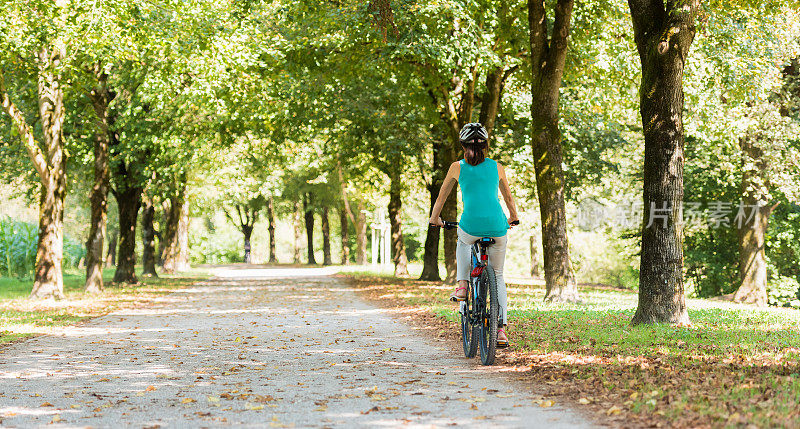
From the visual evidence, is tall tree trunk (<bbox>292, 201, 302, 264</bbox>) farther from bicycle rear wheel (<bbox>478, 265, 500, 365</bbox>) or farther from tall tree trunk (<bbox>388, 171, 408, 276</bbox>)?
bicycle rear wheel (<bbox>478, 265, 500, 365</bbox>)

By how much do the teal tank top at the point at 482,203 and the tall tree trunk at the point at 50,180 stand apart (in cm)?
1385

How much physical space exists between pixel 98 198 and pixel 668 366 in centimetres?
1899

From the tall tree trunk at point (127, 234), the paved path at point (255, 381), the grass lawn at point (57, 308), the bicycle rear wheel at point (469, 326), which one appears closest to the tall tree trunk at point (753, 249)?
the paved path at point (255, 381)

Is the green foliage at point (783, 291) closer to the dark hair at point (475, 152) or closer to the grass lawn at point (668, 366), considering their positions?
the grass lawn at point (668, 366)

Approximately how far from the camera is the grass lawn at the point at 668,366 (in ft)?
16.5

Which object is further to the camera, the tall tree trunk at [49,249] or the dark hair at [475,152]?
the tall tree trunk at [49,249]

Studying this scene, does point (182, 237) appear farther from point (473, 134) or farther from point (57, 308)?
point (473, 134)

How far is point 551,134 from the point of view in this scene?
15.3 m

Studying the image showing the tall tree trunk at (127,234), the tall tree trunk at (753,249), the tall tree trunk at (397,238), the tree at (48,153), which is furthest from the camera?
the tall tree trunk at (397,238)

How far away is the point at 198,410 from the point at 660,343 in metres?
4.87

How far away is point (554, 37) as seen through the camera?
48.6 ft

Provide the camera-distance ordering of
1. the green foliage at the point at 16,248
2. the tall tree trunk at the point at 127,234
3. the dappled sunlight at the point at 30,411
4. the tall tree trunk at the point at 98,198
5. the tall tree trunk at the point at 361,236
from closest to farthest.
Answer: the dappled sunlight at the point at 30,411 < the tall tree trunk at the point at 98,198 < the tall tree trunk at the point at 127,234 < the green foliage at the point at 16,248 < the tall tree trunk at the point at 361,236

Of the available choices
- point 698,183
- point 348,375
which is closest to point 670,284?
point 348,375

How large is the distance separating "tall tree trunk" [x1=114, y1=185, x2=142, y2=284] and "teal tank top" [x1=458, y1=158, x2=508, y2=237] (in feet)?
69.8
